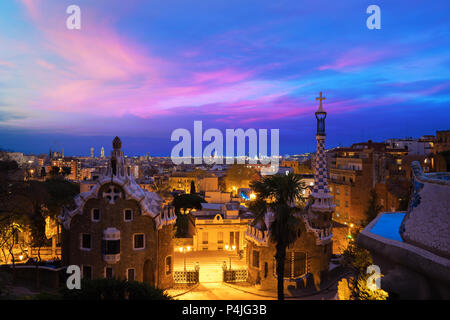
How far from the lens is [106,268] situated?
80.3ft

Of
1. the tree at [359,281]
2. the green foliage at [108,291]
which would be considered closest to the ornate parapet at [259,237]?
the tree at [359,281]

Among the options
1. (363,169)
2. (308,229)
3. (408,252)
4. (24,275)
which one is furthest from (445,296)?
(363,169)

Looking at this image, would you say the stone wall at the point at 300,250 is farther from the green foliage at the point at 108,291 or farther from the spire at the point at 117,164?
the green foliage at the point at 108,291

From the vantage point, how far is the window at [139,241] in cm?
2497

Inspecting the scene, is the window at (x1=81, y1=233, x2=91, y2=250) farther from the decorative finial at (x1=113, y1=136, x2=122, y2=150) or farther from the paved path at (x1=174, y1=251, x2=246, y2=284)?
the paved path at (x1=174, y1=251, x2=246, y2=284)

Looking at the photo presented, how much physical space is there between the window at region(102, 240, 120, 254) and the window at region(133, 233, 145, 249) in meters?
1.27

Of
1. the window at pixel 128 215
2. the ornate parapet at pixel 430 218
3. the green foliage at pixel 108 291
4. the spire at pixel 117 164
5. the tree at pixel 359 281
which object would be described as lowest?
the tree at pixel 359 281

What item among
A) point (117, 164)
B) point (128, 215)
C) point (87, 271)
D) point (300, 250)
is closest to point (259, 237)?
point (300, 250)

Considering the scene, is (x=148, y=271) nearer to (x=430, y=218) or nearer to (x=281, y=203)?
(x=281, y=203)

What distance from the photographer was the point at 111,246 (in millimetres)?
24188

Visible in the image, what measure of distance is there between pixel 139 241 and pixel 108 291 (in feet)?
44.7

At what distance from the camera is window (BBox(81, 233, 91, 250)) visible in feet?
81.5

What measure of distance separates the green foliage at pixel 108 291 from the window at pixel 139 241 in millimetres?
12672
